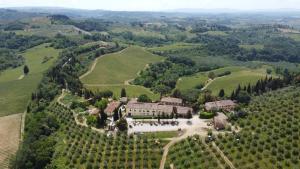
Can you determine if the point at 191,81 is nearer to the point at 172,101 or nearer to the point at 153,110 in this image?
the point at 172,101

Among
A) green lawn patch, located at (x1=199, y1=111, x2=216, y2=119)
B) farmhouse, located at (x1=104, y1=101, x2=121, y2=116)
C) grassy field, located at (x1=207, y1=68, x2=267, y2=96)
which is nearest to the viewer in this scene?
green lawn patch, located at (x1=199, y1=111, x2=216, y2=119)

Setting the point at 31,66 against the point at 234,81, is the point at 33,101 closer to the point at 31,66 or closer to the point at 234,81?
the point at 31,66

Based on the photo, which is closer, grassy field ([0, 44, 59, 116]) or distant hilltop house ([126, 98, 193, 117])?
distant hilltop house ([126, 98, 193, 117])

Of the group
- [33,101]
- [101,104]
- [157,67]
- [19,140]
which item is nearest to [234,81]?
[157,67]

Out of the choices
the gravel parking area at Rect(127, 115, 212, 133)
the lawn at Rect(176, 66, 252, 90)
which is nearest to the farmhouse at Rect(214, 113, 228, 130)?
the gravel parking area at Rect(127, 115, 212, 133)

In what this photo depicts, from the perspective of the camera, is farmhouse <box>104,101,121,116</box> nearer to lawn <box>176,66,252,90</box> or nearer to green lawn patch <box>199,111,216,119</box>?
green lawn patch <box>199,111,216,119</box>

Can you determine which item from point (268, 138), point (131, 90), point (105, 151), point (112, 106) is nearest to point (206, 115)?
point (268, 138)
